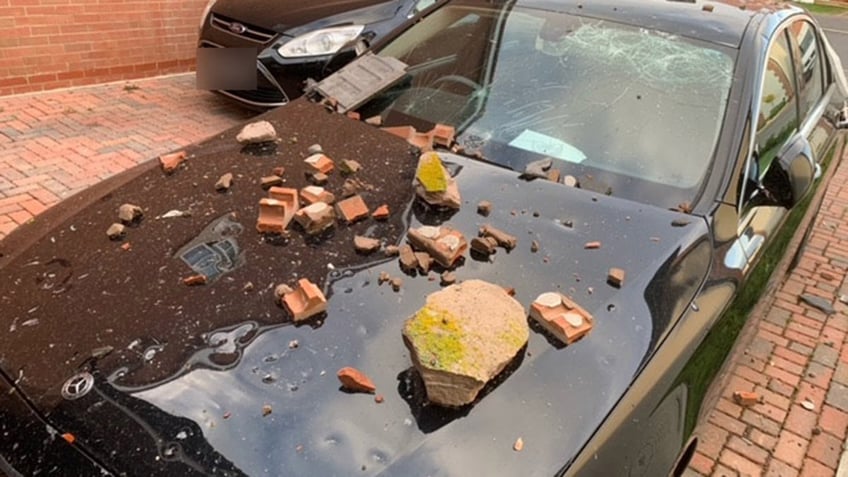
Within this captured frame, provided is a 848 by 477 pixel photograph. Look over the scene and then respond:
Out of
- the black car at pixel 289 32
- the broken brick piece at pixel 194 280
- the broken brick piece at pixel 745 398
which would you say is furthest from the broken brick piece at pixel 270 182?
the black car at pixel 289 32

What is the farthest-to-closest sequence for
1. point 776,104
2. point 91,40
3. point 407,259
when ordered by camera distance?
point 91,40 < point 776,104 < point 407,259

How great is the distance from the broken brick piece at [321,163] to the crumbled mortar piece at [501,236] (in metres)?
0.60

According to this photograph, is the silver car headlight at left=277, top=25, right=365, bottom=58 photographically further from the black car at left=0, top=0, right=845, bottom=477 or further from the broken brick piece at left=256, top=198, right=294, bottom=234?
the broken brick piece at left=256, top=198, right=294, bottom=234

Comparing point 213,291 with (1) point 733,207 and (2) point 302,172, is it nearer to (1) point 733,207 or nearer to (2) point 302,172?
(2) point 302,172

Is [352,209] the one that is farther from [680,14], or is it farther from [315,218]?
[680,14]

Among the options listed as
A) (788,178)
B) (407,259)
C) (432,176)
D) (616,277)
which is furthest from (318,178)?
(788,178)

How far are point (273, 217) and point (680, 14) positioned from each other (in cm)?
194

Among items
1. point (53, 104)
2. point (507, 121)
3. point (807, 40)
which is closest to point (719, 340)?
point (507, 121)

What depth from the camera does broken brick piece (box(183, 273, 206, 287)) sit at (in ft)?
5.37

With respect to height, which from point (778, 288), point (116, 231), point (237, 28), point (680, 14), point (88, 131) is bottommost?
point (88, 131)

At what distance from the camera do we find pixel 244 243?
1.80 metres

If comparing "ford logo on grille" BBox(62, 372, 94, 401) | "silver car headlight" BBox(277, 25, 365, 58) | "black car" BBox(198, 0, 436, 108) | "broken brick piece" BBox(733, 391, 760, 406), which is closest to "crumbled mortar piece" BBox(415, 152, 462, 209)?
"ford logo on grille" BBox(62, 372, 94, 401)

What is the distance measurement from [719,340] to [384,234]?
1.08 m

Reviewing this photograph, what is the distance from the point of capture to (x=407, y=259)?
1.75m
